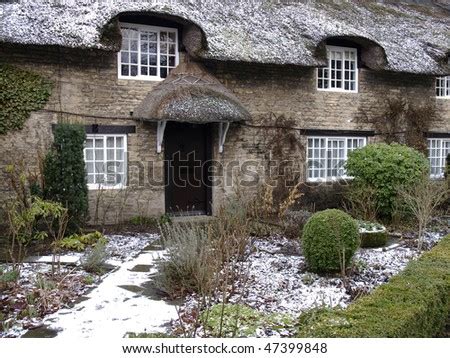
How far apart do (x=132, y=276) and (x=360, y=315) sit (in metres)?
3.31

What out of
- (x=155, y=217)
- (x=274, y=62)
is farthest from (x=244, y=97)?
(x=155, y=217)

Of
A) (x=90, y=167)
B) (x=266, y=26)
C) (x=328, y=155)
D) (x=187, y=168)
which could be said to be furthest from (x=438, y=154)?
(x=90, y=167)

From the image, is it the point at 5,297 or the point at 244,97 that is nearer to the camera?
the point at 5,297

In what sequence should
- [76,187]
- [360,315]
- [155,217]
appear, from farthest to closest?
1. [155,217]
2. [76,187]
3. [360,315]

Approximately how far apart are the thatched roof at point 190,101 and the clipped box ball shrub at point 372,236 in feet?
11.9

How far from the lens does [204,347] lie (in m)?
3.70

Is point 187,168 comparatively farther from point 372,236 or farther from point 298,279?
point 298,279

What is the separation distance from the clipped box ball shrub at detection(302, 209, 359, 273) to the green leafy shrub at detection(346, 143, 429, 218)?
12.5ft

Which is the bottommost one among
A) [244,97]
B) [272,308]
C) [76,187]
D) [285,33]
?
[272,308]

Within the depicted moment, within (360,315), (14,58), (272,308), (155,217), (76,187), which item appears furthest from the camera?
(155,217)

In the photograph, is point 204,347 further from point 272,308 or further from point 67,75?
point 67,75

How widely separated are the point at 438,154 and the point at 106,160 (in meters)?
9.92

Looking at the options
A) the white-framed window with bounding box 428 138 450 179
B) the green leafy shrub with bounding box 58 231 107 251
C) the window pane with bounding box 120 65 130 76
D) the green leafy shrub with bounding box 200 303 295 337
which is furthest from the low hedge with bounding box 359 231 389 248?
the white-framed window with bounding box 428 138 450 179

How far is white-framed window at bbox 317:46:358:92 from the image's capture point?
12.8 m
